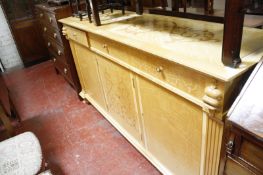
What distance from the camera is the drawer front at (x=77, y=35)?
5.27 feet

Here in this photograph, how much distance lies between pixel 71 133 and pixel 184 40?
52.9 inches

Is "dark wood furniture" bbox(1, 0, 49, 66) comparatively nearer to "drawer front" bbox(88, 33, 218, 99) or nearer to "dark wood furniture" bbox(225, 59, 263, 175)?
"drawer front" bbox(88, 33, 218, 99)

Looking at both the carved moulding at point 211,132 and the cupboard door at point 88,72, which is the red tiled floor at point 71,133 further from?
the carved moulding at point 211,132

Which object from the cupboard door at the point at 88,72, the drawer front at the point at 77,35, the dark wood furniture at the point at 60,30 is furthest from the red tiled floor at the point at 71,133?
the drawer front at the point at 77,35

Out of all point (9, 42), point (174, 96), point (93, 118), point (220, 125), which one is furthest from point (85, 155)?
point (9, 42)

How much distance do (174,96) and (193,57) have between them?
224mm

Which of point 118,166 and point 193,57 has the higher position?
point 193,57

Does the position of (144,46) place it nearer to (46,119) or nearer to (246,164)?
(246,164)

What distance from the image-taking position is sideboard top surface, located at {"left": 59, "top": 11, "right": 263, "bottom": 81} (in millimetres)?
741

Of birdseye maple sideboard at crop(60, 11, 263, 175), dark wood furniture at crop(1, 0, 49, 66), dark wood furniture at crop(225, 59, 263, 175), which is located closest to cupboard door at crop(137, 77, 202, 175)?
birdseye maple sideboard at crop(60, 11, 263, 175)

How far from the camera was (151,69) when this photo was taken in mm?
1029

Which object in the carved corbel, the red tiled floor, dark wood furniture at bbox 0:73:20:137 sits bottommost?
the red tiled floor

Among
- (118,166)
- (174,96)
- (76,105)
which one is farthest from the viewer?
(76,105)

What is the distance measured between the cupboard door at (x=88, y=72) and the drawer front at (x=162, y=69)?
0.38 meters
